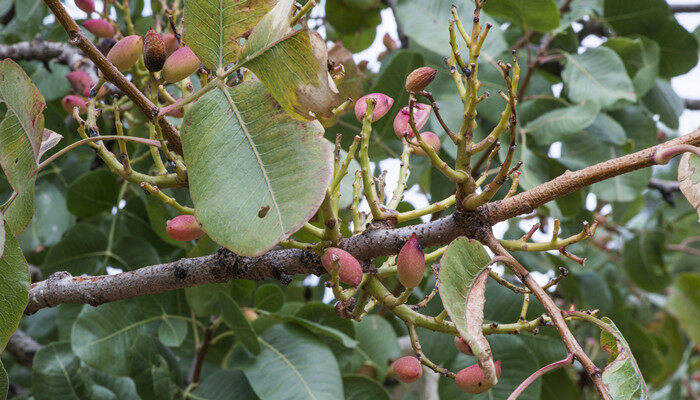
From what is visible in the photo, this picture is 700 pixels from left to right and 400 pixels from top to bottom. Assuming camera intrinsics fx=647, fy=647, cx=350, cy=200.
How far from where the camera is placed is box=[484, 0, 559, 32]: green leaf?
1.28m

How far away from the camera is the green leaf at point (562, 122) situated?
1208 mm

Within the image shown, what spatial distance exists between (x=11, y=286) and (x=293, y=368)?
1.68ft

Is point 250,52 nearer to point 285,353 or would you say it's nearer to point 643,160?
point 643,160

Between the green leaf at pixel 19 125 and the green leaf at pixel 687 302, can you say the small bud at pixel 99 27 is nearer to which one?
the green leaf at pixel 19 125

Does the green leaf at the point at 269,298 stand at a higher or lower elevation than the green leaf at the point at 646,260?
higher

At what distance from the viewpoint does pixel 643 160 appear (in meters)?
0.54

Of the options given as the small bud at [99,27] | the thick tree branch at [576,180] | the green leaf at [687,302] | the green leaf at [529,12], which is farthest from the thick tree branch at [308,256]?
the green leaf at [687,302]

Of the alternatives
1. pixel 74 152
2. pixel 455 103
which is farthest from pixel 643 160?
pixel 74 152

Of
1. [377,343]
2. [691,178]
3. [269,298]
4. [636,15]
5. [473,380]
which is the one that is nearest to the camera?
[691,178]

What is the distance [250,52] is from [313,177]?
0.12 metres

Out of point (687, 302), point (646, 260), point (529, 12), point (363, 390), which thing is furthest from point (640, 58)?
point (687, 302)

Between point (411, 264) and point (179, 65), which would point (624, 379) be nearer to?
point (411, 264)

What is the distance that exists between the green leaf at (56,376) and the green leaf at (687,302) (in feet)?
5.96

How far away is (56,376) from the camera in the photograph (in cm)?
108
